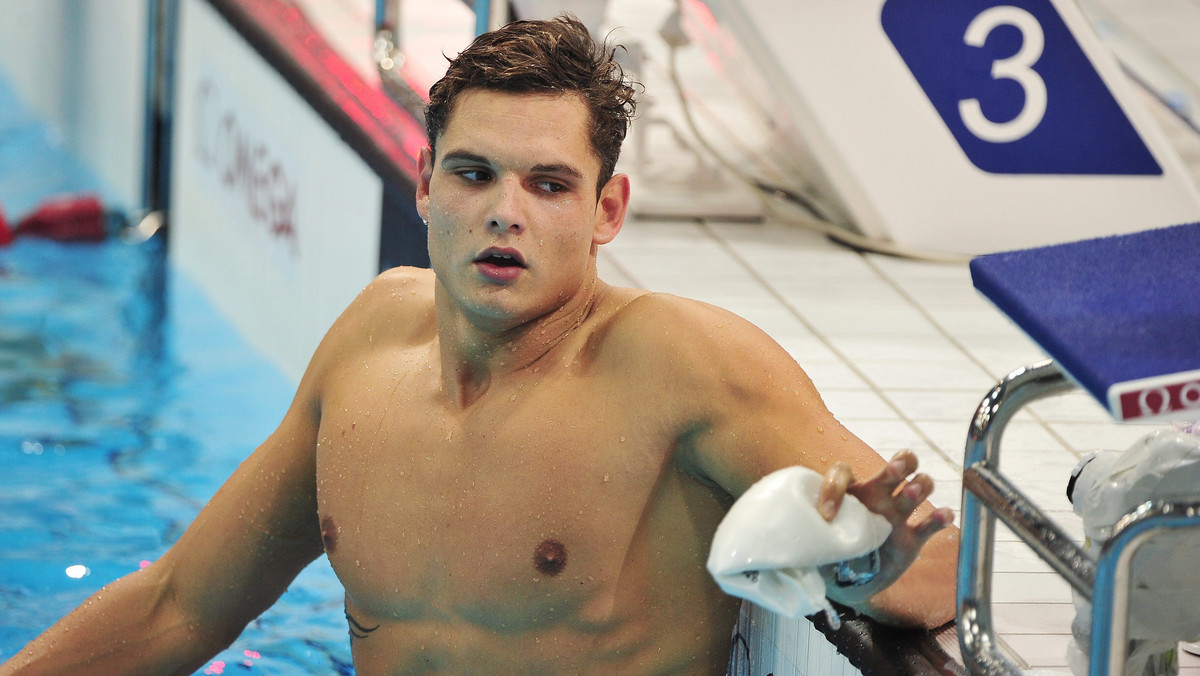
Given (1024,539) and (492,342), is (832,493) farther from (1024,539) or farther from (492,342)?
(492,342)

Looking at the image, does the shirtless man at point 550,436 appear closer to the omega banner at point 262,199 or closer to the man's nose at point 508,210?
the man's nose at point 508,210

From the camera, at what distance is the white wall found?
634cm

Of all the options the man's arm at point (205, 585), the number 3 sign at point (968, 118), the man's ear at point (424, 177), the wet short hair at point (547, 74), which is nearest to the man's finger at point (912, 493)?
the wet short hair at point (547, 74)

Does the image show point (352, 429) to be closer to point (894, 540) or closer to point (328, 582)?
point (894, 540)


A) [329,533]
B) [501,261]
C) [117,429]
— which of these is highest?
[501,261]

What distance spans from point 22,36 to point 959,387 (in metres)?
6.26

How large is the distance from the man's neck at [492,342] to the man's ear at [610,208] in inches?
2.9

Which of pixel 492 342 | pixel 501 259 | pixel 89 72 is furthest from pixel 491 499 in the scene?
pixel 89 72

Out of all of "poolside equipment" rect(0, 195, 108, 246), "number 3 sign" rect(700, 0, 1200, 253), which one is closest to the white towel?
"number 3 sign" rect(700, 0, 1200, 253)

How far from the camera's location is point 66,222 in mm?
6074

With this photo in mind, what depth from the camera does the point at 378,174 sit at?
4016 millimetres

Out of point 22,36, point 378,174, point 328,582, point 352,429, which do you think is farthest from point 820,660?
point 22,36

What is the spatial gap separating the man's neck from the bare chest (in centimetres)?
3

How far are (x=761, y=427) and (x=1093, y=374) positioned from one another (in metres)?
0.57
